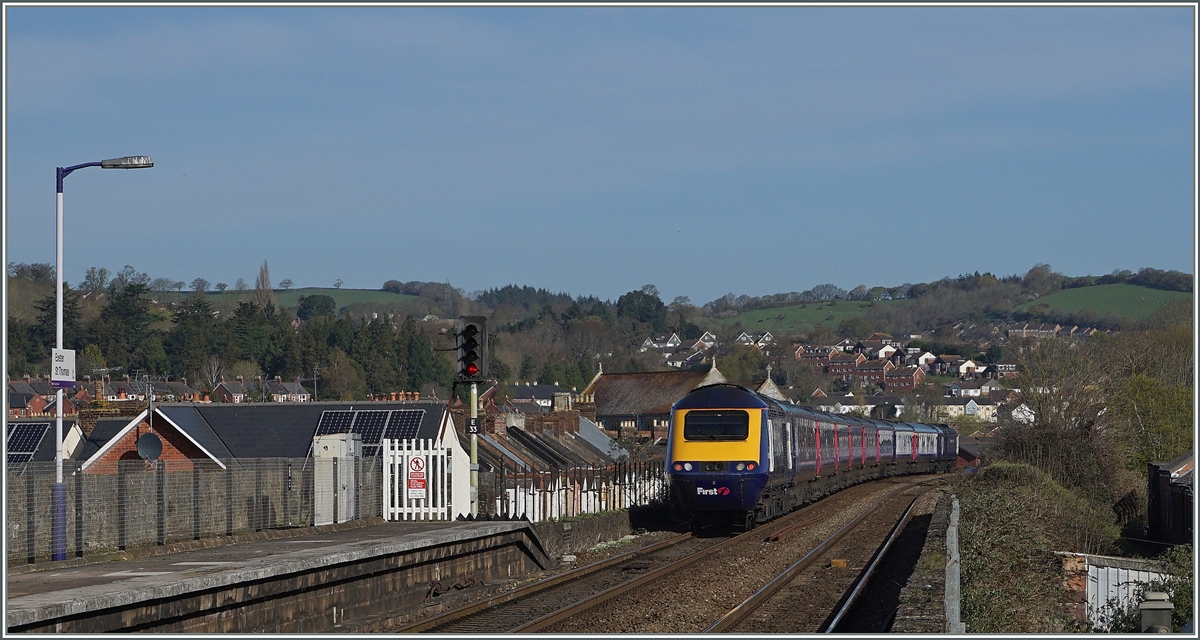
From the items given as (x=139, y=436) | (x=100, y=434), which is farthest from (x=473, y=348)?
(x=100, y=434)

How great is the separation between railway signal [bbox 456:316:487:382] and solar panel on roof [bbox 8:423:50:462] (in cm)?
1648

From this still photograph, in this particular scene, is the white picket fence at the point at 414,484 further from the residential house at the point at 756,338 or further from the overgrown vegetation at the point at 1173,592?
the residential house at the point at 756,338

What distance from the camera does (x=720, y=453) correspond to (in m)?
24.0

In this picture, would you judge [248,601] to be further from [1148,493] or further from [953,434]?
[953,434]

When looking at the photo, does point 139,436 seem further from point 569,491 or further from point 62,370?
point 62,370

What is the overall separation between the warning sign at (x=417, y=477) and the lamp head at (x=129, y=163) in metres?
5.95

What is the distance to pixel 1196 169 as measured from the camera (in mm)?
11719

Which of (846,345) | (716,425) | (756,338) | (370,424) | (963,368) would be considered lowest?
(370,424)

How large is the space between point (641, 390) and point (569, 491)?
210 feet

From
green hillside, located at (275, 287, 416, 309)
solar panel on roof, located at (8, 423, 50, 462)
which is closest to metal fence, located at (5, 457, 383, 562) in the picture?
solar panel on roof, located at (8, 423, 50, 462)

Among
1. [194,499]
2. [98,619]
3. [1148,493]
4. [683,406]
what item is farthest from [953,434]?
[98,619]

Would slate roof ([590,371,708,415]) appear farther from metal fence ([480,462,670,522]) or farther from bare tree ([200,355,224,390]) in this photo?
metal fence ([480,462,670,522])

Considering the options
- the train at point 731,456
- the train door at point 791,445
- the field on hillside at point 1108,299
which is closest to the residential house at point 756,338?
the field on hillside at point 1108,299

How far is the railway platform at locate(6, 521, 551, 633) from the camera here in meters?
9.84
